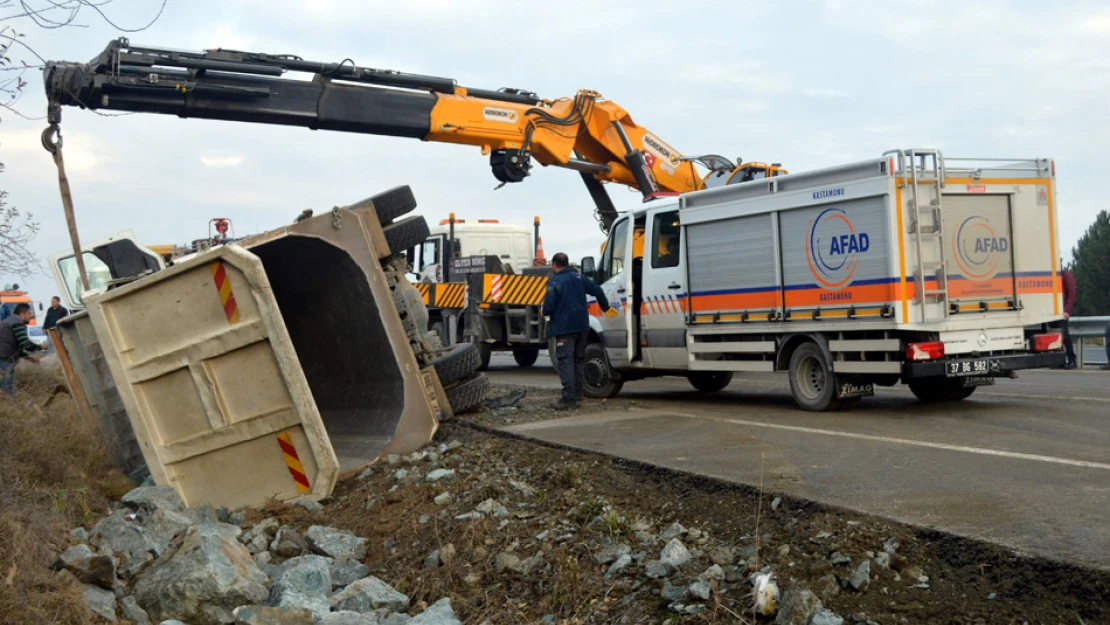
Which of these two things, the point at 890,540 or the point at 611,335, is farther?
the point at 611,335

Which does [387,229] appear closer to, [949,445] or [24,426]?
[24,426]

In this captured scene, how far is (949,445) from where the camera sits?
759 cm

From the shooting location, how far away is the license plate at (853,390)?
33.5 feet

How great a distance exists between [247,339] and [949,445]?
5.15m

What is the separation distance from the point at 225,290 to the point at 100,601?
8.99ft

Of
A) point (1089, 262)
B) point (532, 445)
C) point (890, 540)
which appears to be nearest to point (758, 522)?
point (890, 540)

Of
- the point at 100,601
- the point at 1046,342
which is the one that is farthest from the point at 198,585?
the point at 1046,342

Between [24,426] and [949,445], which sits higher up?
[24,426]

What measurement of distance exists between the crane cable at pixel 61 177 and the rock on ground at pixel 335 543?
310 centimetres

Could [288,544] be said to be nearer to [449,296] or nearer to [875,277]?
[875,277]

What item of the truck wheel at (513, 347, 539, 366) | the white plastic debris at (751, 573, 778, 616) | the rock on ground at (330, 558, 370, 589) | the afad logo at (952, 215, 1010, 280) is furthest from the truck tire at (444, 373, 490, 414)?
the truck wheel at (513, 347, 539, 366)

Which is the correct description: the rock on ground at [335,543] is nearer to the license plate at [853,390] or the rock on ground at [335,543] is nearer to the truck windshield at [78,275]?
the license plate at [853,390]

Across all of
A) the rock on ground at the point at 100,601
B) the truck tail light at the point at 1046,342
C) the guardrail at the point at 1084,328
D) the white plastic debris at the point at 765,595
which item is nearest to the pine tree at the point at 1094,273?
the guardrail at the point at 1084,328

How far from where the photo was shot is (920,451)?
7.35m
